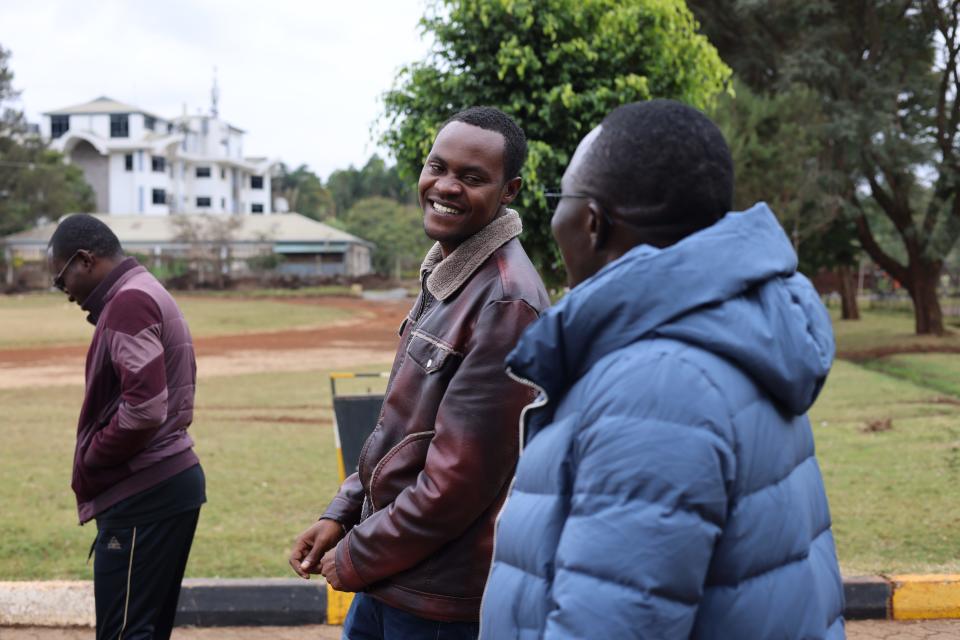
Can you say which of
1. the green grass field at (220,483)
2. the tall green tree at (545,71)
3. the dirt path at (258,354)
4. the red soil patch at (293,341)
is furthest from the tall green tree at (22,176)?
the tall green tree at (545,71)

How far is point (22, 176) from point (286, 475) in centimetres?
5110

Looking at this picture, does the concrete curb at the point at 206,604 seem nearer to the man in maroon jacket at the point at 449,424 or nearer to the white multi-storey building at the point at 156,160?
the man in maroon jacket at the point at 449,424

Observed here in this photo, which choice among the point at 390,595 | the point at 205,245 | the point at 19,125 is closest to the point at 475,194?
the point at 390,595

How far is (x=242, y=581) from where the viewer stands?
16.7 feet

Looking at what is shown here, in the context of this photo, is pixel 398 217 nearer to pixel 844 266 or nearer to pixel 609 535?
pixel 844 266

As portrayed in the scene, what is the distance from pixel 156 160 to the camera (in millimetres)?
70750

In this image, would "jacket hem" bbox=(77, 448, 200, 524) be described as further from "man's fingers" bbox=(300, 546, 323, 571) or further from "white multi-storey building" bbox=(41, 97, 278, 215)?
"white multi-storey building" bbox=(41, 97, 278, 215)

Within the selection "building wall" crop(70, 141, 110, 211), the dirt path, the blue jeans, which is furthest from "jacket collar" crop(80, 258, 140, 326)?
"building wall" crop(70, 141, 110, 211)

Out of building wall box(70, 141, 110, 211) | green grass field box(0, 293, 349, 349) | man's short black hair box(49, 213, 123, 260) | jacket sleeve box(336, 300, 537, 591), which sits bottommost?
green grass field box(0, 293, 349, 349)

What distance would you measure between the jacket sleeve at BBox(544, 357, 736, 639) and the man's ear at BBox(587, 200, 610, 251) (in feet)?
0.86

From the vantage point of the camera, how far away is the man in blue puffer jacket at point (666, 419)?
136 cm

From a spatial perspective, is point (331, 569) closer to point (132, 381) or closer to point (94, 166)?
point (132, 381)

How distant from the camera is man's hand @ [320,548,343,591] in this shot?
2406mm

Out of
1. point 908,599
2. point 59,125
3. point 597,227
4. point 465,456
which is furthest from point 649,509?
point 59,125
